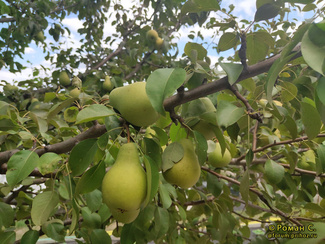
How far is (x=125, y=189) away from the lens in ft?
1.49

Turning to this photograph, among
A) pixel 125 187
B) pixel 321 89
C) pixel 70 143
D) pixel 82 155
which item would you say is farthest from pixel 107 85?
pixel 321 89

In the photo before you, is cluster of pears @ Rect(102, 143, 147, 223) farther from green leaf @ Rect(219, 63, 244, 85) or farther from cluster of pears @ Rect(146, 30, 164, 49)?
cluster of pears @ Rect(146, 30, 164, 49)

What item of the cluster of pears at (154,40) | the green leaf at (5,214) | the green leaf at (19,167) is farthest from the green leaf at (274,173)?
the cluster of pears at (154,40)

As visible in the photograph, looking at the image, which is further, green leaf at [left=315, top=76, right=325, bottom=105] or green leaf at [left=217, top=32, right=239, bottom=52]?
green leaf at [left=217, top=32, right=239, bottom=52]

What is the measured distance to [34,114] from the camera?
765 millimetres

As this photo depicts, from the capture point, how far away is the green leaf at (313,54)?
292 mm

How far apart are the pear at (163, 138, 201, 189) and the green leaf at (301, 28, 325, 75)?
35 cm

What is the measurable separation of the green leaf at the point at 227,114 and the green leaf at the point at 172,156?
0.36ft

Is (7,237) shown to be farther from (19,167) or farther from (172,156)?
(172,156)

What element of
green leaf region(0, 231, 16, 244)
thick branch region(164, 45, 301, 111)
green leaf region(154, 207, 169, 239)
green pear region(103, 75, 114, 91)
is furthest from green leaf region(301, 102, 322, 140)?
green pear region(103, 75, 114, 91)

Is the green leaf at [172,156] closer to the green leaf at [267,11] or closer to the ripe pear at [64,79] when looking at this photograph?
the green leaf at [267,11]

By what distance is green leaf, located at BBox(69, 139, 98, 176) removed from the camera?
53cm

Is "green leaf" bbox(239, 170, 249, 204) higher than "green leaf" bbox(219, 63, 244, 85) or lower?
lower

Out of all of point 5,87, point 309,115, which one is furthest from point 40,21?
point 309,115
